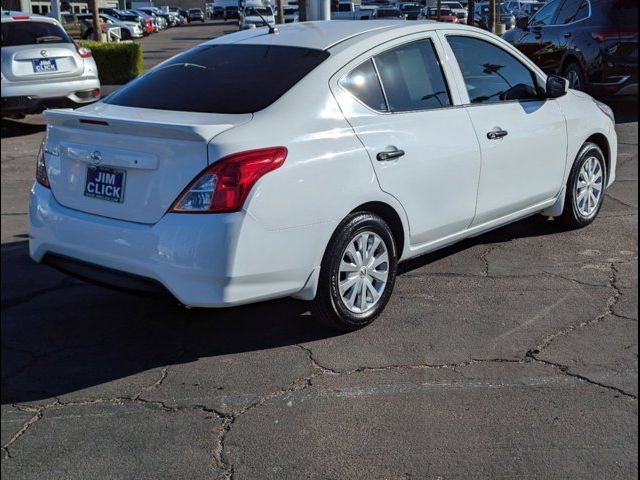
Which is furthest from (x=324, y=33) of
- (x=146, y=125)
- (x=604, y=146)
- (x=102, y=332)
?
(x=604, y=146)

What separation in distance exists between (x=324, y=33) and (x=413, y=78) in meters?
0.61

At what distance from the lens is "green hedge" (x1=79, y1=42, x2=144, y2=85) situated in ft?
62.1

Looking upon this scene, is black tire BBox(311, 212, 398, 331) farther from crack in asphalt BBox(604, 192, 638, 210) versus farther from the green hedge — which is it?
the green hedge

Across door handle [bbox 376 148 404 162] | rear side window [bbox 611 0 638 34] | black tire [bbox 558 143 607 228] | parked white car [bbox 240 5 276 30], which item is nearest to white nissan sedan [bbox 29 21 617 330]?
door handle [bbox 376 148 404 162]

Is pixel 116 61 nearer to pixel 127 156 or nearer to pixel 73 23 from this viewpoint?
pixel 127 156

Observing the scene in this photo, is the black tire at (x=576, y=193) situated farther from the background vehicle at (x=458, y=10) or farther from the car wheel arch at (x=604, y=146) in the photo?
the background vehicle at (x=458, y=10)

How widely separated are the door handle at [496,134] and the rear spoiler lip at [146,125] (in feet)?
5.71

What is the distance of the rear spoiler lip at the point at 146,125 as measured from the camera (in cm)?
394

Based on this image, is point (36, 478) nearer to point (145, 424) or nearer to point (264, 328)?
point (145, 424)

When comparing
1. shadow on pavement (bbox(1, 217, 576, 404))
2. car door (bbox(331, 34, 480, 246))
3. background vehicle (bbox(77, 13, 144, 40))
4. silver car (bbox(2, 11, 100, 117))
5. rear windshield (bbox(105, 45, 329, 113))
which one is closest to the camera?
shadow on pavement (bbox(1, 217, 576, 404))

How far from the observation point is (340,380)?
13.2 ft

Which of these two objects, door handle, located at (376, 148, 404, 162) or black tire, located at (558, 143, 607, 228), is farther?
black tire, located at (558, 143, 607, 228)

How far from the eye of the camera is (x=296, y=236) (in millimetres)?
4125

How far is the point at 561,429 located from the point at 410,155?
5.98 feet
